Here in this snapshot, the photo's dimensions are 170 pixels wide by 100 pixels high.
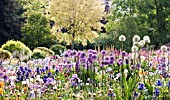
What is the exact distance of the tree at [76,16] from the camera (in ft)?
79.7

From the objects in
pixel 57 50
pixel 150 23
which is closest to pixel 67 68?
pixel 57 50

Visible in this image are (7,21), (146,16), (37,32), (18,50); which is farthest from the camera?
(37,32)

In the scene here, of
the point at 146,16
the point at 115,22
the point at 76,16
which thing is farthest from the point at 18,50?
the point at 146,16

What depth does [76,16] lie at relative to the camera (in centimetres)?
2453

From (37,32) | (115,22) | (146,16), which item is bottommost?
(37,32)

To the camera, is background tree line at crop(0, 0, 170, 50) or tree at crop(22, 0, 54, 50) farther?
tree at crop(22, 0, 54, 50)

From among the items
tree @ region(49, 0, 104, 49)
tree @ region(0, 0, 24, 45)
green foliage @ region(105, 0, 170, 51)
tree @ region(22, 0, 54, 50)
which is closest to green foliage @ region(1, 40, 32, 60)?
tree @ region(49, 0, 104, 49)

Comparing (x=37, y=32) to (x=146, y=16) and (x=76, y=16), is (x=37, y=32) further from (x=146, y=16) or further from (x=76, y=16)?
(x=146, y=16)

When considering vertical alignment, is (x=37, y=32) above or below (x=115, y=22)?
below

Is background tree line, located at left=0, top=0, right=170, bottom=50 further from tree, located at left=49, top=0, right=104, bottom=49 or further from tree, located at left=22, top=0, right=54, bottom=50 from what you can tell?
tree, located at left=49, top=0, right=104, bottom=49

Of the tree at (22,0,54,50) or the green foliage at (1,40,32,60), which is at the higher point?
the tree at (22,0,54,50)

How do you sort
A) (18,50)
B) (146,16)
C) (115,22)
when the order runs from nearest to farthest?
(18,50) → (115,22) → (146,16)

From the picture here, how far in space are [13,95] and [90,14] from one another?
20.4 meters

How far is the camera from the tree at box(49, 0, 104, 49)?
24.3m
